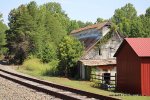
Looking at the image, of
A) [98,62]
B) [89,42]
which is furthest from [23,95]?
[89,42]

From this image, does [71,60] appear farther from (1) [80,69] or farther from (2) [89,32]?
(2) [89,32]

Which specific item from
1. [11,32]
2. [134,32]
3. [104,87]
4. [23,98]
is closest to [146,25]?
[134,32]

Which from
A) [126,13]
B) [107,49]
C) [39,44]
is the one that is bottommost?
[107,49]

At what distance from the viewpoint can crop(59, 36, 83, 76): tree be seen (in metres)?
49.1

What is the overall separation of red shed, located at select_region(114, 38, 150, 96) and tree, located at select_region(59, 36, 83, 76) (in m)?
16.4

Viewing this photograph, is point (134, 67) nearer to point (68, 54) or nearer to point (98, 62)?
point (98, 62)

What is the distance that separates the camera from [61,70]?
5072cm

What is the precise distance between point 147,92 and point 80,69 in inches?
831

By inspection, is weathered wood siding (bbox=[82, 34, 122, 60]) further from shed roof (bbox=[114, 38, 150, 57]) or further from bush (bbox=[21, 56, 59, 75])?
shed roof (bbox=[114, 38, 150, 57])

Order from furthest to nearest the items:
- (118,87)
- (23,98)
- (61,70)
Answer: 1. (61,70)
2. (118,87)
3. (23,98)

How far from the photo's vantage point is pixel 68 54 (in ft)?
161

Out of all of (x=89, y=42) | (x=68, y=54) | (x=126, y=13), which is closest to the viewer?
(x=68, y=54)

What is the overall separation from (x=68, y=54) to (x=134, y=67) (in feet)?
66.3

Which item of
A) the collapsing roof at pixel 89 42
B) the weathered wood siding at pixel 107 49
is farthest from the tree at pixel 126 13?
the weathered wood siding at pixel 107 49
